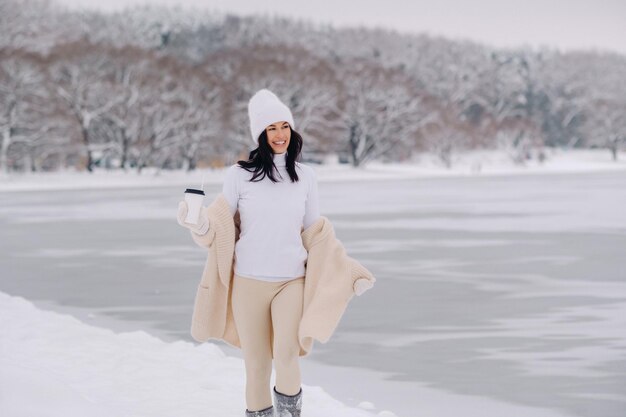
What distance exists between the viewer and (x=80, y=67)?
4838cm

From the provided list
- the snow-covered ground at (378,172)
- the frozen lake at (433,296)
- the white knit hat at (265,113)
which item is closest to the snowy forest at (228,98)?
the snow-covered ground at (378,172)

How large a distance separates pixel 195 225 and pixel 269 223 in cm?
36

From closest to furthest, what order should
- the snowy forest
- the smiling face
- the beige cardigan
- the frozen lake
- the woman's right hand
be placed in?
the woman's right hand, the beige cardigan, the smiling face, the frozen lake, the snowy forest

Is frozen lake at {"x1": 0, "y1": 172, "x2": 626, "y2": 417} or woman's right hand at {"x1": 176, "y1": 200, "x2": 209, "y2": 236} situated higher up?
woman's right hand at {"x1": 176, "y1": 200, "x2": 209, "y2": 236}

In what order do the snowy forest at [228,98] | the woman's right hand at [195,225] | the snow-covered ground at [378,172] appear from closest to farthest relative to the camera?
1. the woman's right hand at [195,225]
2. the snow-covered ground at [378,172]
3. the snowy forest at [228,98]

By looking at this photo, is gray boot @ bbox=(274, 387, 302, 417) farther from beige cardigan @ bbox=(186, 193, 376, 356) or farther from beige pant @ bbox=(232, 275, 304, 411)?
beige cardigan @ bbox=(186, 193, 376, 356)

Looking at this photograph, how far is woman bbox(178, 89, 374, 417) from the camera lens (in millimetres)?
3990

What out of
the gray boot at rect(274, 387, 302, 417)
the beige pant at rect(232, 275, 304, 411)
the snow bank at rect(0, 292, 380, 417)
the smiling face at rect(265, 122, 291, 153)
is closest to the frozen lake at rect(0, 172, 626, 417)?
the snow bank at rect(0, 292, 380, 417)

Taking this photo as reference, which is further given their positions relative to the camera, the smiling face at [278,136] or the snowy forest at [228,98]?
the snowy forest at [228,98]

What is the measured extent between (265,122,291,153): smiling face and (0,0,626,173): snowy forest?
4139cm

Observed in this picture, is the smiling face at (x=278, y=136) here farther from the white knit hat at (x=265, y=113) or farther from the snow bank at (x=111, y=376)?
the snow bank at (x=111, y=376)

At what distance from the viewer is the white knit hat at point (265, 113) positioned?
13.2ft

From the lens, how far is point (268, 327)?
162 inches

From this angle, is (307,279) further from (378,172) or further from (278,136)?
(378,172)
